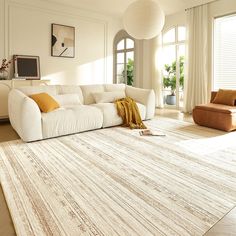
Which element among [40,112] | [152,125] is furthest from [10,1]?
[152,125]

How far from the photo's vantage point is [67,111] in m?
3.80

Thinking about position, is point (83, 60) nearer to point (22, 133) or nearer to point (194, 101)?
point (194, 101)

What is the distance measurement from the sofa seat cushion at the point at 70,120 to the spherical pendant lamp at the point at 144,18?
4.90ft

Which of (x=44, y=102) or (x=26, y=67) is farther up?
(x=26, y=67)

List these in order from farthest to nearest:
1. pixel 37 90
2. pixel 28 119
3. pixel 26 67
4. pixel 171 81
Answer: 1. pixel 171 81
2. pixel 26 67
3. pixel 37 90
4. pixel 28 119

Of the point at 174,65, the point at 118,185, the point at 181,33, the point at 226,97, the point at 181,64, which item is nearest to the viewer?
the point at 118,185

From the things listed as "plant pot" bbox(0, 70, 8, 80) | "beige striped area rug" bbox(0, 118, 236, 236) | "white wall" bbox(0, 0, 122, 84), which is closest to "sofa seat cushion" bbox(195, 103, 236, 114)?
"beige striped area rug" bbox(0, 118, 236, 236)

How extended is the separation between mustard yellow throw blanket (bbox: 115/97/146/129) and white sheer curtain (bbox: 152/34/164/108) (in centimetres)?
276

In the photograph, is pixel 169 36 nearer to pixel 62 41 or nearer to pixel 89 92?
pixel 62 41

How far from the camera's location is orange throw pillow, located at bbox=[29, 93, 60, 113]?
3.71 m

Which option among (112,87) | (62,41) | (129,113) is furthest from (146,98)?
(62,41)

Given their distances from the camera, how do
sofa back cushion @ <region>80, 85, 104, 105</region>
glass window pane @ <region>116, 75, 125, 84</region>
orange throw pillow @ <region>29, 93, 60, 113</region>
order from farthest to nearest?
glass window pane @ <region>116, 75, 125, 84</region>
sofa back cushion @ <region>80, 85, 104, 105</region>
orange throw pillow @ <region>29, 93, 60, 113</region>

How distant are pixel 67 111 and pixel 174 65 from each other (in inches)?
167

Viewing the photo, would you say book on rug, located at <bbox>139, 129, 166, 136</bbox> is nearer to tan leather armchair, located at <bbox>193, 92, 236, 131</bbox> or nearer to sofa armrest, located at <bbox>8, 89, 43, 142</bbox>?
tan leather armchair, located at <bbox>193, 92, 236, 131</bbox>
